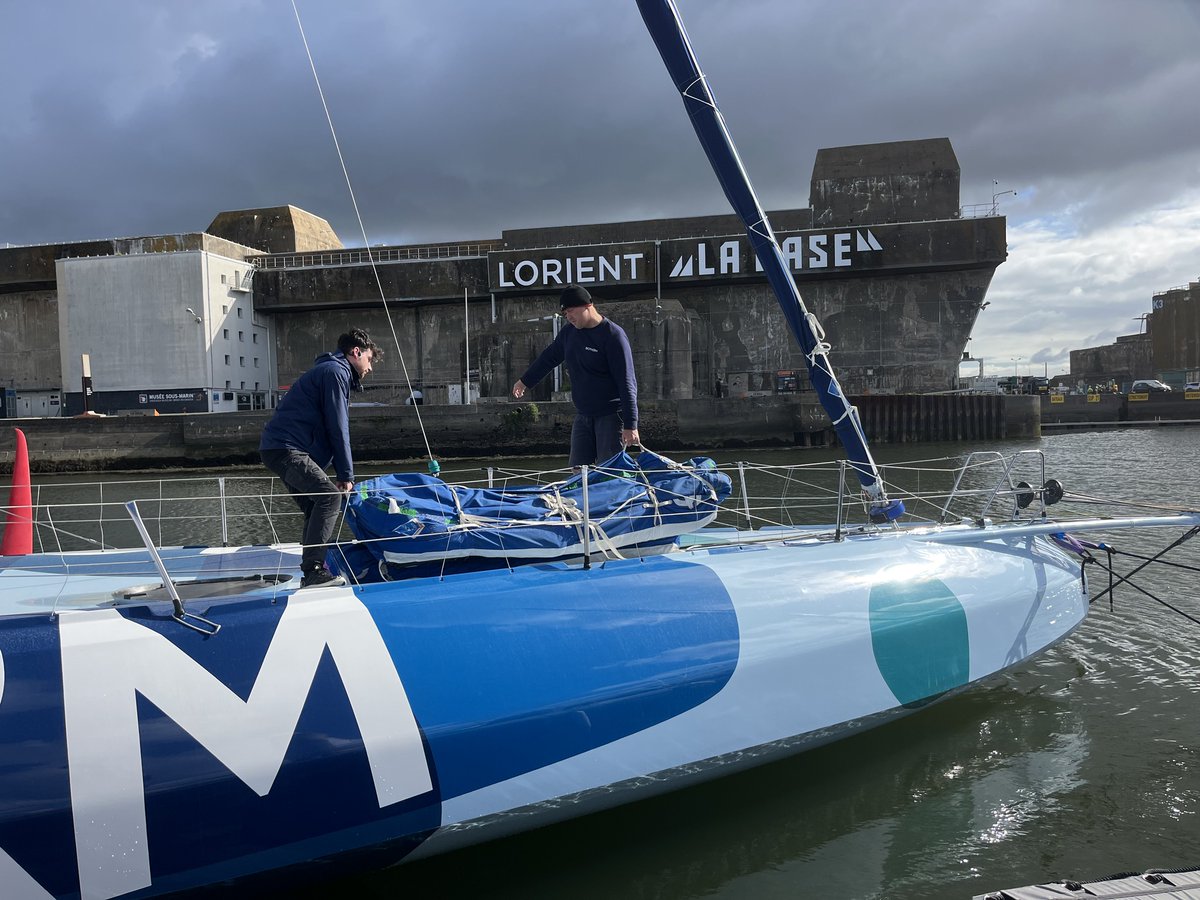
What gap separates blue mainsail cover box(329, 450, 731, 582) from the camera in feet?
10.7

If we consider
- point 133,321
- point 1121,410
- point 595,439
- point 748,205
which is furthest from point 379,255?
point 595,439

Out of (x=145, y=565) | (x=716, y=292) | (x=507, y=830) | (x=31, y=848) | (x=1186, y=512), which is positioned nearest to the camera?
(x=31, y=848)

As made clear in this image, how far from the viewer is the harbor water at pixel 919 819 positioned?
2854 mm

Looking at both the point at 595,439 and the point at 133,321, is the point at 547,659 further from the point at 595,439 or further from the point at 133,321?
the point at 133,321

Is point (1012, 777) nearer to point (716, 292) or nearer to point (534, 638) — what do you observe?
point (534, 638)

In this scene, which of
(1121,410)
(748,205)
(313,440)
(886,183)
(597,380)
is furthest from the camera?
(1121,410)

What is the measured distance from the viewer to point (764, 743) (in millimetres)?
3094

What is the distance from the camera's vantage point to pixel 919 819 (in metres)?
3.23

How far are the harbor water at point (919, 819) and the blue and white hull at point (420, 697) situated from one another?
0.28 meters

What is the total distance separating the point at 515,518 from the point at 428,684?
1.09m

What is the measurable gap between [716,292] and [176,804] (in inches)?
1332

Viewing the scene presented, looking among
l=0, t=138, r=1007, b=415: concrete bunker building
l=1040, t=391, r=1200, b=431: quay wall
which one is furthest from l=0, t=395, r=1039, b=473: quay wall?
l=1040, t=391, r=1200, b=431: quay wall

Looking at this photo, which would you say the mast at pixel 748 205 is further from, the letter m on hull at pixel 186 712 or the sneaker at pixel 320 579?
the letter m on hull at pixel 186 712

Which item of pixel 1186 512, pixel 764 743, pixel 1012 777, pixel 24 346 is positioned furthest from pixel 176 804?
Answer: pixel 24 346
